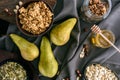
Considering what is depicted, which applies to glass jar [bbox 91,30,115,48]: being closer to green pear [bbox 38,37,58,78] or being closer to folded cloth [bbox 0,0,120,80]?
folded cloth [bbox 0,0,120,80]

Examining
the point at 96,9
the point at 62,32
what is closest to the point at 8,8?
the point at 62,32

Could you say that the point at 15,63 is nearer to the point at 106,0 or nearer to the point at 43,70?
the point at 43,70

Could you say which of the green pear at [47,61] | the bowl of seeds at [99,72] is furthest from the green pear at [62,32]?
the bowl of seeds at [99,72]

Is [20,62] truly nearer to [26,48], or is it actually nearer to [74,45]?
[26,48]

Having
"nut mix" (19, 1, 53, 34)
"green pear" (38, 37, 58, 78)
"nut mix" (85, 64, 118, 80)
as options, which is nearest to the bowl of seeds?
"nut mix" (85, 64, 118, 80)

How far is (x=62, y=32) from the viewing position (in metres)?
1.46

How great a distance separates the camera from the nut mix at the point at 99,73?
5.10 feet

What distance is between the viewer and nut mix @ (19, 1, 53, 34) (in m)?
1.46

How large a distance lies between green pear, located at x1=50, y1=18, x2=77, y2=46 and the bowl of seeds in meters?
0.15

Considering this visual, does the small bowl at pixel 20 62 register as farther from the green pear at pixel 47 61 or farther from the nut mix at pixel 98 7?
the nut mix at pixel 98 7

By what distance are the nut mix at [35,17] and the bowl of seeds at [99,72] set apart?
0.24m

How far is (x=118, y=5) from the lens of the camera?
158 cm

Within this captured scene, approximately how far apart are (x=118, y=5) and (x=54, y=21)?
25 cm

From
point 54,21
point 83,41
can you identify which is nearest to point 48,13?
point 54,21
